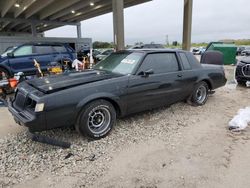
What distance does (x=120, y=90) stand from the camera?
12.3 feet

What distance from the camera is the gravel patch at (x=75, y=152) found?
2.77m

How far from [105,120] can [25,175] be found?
1.44 meters

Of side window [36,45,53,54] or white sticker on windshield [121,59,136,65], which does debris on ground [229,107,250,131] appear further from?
side window [36,45,53,54]

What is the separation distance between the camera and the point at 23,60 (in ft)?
30.7

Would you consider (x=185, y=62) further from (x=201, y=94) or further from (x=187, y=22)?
(x=187, y=22)

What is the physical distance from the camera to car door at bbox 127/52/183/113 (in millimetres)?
4000

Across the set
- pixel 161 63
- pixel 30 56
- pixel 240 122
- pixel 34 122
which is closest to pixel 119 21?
pixel 161 63

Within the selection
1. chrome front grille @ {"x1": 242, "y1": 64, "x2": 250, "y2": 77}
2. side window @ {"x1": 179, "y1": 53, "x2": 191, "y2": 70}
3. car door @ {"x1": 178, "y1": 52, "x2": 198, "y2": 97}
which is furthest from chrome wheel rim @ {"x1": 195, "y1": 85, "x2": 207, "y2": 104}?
chrome front grille @ {"x1": 242, "y1": 64, "x2": 250, "y2": 77}

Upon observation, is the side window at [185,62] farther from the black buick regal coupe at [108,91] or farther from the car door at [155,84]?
the car door at [155,84]

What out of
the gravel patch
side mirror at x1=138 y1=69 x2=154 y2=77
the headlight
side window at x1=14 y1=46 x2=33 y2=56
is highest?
side window at x1=14 y1=46 x2=33 y2=56

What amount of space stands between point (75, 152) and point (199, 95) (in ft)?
11.7

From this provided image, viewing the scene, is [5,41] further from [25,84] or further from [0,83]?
[25,84]

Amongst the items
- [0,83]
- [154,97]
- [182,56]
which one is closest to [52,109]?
[154,97]

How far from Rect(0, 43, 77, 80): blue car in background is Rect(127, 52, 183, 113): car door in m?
6.02
